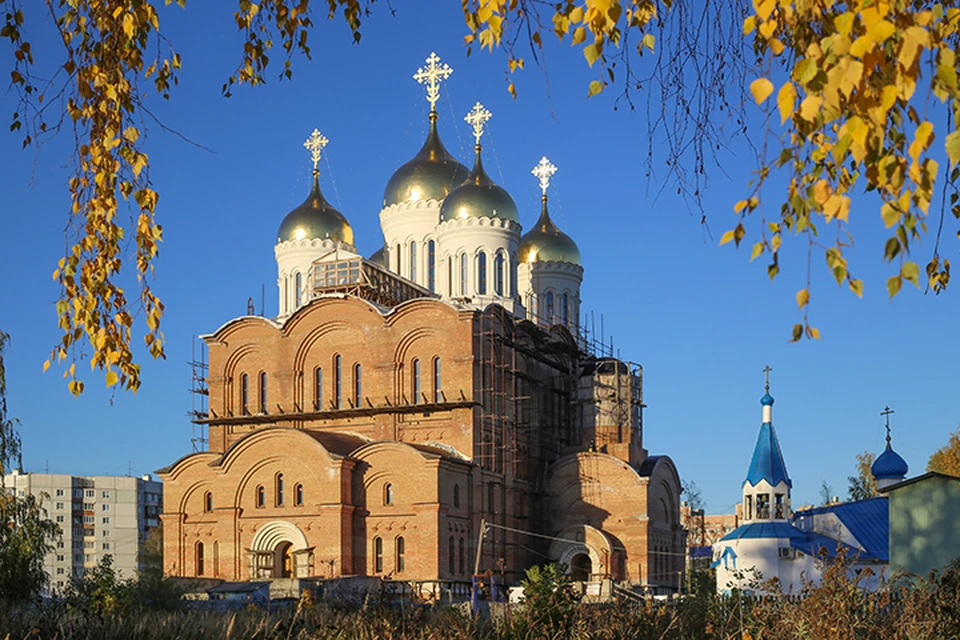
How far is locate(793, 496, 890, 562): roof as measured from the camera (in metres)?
31.4

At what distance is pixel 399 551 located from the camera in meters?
30.6

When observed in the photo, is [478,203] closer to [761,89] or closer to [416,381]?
A: [416,381]

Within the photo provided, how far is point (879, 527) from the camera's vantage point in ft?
106

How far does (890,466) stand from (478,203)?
15504 millimetres

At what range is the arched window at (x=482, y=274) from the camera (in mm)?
37719

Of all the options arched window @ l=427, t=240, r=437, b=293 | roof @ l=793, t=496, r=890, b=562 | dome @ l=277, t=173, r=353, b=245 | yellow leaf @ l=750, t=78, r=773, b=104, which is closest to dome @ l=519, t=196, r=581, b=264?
arched window @ l=427, t=240, r=437, b=293

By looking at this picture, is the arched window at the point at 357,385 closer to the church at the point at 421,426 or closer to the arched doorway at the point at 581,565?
the church at the point at 421,426

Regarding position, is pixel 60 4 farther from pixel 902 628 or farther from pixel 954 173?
A: pixel 902 628

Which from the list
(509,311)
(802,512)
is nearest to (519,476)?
(509,311)

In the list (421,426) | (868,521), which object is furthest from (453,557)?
(868,521)

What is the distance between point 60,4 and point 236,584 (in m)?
26.3

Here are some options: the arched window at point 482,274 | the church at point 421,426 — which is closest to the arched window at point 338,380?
the church at point 421,426

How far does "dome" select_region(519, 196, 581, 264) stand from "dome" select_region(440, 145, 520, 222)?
14.6 feet

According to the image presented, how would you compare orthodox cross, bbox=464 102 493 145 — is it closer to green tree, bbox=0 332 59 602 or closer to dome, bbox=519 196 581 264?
dome, bbox=519 196 581 264
